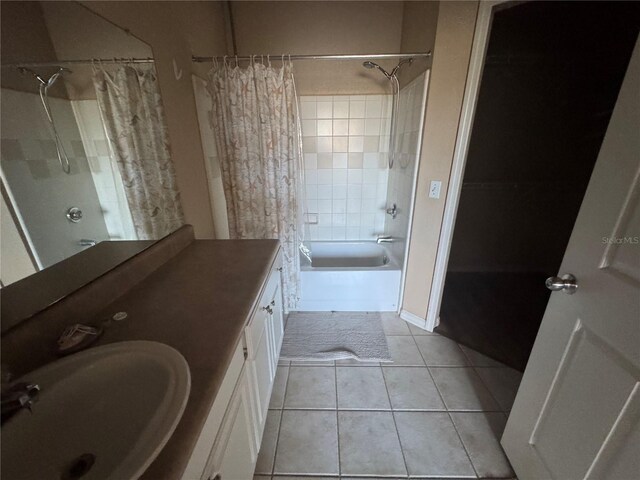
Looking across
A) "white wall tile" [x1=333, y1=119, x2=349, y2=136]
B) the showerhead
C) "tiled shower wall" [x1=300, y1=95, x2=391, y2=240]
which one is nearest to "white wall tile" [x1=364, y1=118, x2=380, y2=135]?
"tiled shower wall" [x1=300, y1=95, x2=391, y2=240]

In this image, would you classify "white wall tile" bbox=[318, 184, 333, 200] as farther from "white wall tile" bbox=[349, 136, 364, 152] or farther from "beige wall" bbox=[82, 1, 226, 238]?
"beige wall" bbox=[82, 1, 226, 238]

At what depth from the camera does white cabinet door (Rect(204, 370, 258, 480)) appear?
2.31 ft

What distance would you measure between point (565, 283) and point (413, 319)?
1.39 metres

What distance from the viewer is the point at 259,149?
182 centimetres

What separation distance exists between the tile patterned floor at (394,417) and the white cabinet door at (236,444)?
343mm

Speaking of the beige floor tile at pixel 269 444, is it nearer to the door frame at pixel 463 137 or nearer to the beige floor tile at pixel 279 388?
the beige floor tile at pixel 279 388

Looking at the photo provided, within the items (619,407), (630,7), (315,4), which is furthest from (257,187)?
(630,7)

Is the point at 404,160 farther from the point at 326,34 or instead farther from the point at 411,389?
the point at 411,389

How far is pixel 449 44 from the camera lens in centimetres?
149

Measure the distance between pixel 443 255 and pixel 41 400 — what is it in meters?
1.96

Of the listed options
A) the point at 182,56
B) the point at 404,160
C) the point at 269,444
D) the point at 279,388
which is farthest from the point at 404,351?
the point at 182,56

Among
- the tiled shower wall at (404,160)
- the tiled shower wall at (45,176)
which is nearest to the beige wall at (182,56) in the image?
the tiled shower wall at (45,176)

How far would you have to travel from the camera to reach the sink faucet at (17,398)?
51cm

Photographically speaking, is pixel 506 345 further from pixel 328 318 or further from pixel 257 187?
pixel 257 187
